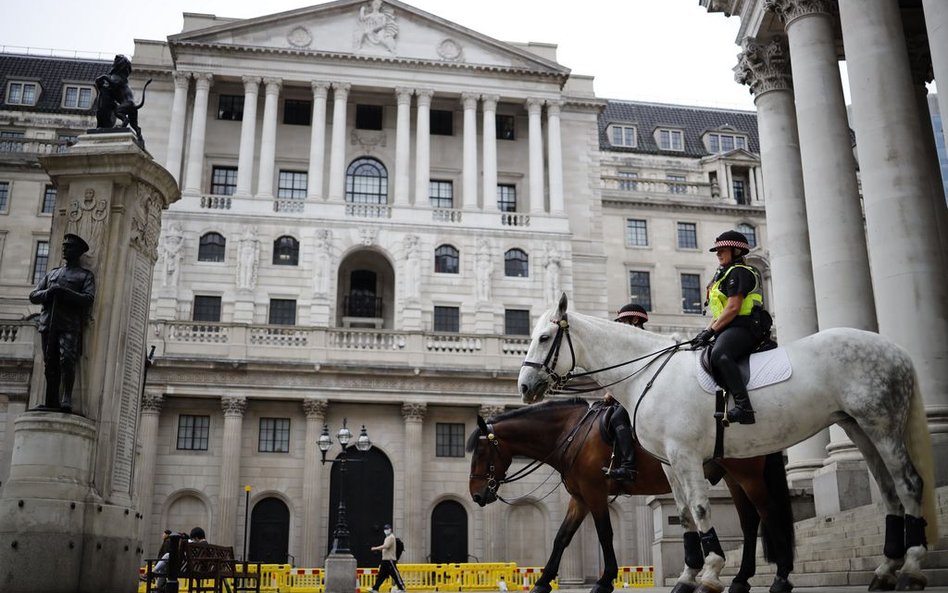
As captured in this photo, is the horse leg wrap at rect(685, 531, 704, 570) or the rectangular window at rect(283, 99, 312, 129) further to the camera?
the rectangular window at rect(283, 99, 312, 129)

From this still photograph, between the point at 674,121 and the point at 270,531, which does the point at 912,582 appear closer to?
the point at 270,531

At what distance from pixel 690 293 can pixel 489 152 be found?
57.0 feet

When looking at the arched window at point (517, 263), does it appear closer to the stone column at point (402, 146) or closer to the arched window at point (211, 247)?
the stone column at point (402, 146)

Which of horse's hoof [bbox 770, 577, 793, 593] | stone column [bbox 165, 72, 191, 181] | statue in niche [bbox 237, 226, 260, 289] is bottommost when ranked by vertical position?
horse's hoof [bbox 770, 577, 793, 593]

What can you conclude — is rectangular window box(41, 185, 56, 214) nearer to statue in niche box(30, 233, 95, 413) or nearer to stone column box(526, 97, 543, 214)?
stone column box(526, 97, 543, 214)

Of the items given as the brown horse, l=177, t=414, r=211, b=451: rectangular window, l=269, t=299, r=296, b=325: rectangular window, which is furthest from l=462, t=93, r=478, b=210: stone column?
the brown horse

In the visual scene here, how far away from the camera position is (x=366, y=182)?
52812 millimetres

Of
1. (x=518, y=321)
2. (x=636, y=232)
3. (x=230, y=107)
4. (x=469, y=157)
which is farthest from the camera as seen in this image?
(x=636, y=232)

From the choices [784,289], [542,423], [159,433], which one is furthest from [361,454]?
[542,423]

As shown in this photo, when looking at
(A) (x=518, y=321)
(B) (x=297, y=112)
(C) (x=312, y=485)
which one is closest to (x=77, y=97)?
(B) (x=297, y=112)

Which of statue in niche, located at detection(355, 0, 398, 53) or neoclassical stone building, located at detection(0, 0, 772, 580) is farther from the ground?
statue in niche, located at detection(355, 0, 398, 53)

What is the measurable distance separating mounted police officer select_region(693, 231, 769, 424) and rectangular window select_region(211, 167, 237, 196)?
145 feet

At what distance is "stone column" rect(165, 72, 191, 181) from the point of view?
4958 cm

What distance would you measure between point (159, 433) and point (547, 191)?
2582 centimetres
